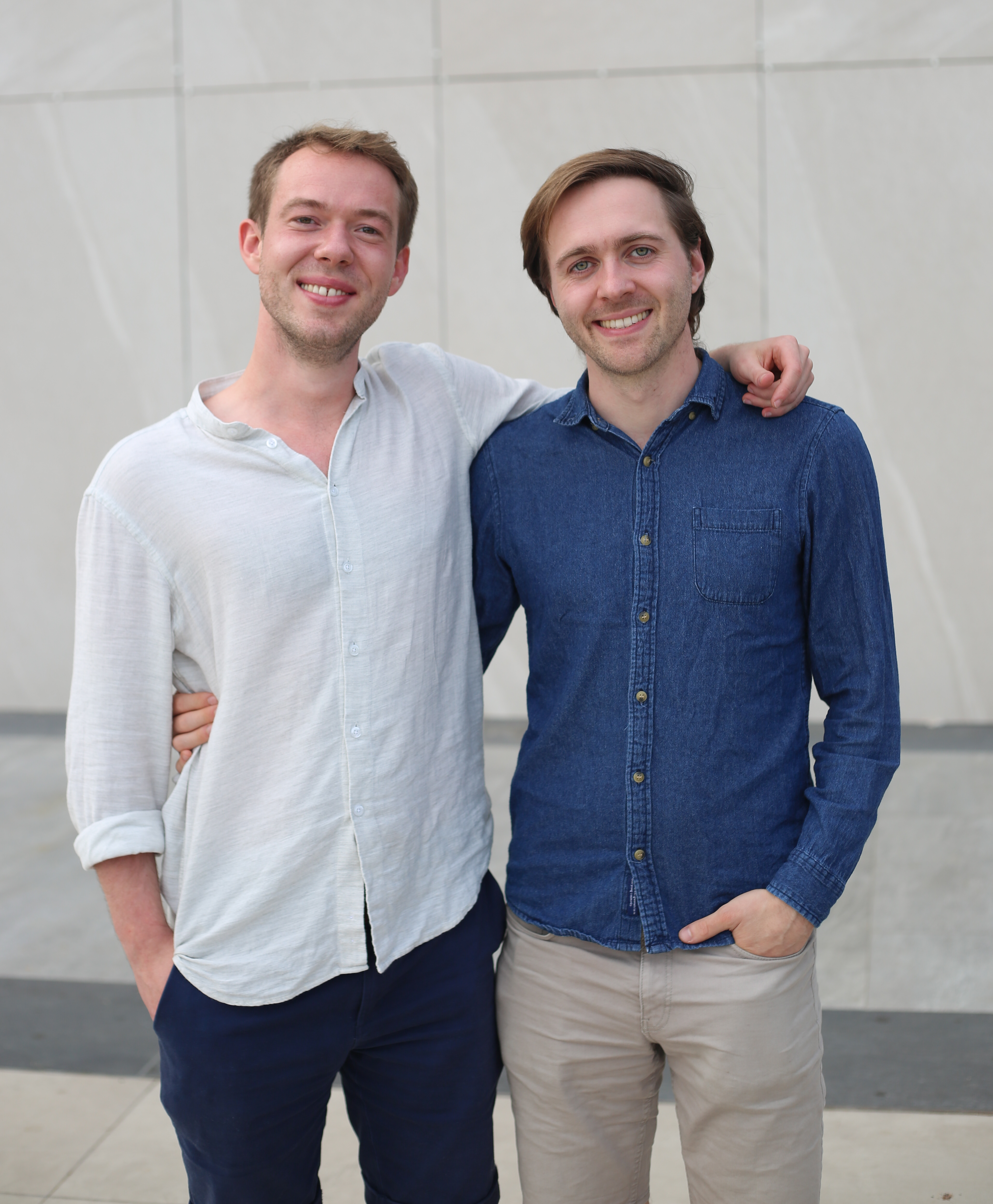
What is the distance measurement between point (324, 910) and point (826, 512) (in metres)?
1.05

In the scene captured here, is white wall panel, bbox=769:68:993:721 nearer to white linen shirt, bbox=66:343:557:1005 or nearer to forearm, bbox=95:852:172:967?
white linen shirt, bbox=66:343:557:1005

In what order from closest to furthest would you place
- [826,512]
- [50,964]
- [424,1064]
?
[826,512] < [424,1064] < [50,964]

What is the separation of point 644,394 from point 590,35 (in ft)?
17.9

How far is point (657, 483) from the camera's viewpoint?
210 cm

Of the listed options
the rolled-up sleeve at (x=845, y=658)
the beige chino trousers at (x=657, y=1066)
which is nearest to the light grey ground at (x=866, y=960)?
the beige chino trousers at (x=657, y=1066)

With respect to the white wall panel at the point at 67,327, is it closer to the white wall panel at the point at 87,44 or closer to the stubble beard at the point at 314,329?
the white wall panel at the point at 87,44

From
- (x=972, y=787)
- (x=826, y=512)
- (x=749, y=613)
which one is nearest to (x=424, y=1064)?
(x=749, y=613)

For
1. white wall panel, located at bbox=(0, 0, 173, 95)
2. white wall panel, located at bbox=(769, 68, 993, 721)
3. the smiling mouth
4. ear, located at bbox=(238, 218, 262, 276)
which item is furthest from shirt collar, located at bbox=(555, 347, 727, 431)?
white wall panel, located at bbox=(0, 0, 173, 95)

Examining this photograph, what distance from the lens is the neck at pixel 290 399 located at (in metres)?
2.16

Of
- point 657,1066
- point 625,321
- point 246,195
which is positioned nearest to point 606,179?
point 625,321

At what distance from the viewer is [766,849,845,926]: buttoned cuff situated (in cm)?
203

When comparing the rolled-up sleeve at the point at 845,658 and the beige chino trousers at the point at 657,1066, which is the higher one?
the rolled-up sleeve at the point at 845,658

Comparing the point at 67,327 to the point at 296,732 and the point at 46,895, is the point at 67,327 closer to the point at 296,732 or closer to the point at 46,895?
the point at 46,895

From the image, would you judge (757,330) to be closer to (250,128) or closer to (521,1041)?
(250,128)
